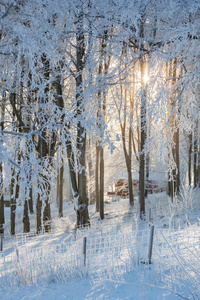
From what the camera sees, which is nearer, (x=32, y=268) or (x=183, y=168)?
(x=32, y=268)

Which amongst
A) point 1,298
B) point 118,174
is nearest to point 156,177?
point 118,174

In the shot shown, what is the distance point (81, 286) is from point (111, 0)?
5.52 metres

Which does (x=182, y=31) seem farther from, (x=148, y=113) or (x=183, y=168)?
(x=183, y=168)

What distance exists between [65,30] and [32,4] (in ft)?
3.58

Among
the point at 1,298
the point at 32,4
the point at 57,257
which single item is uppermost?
the point at 32,4

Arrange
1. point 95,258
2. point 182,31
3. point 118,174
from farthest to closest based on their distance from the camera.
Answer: point 118,174, point 95,258, point 182,31

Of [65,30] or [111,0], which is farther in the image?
[65,30]

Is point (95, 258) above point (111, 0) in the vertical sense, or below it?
below

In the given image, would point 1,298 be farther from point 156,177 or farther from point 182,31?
point 156,177

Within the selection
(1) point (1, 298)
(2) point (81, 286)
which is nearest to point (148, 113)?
(2) point (81, 286)

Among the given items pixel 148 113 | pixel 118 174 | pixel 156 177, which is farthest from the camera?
pixel 156 177

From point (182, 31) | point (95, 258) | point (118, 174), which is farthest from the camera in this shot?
point (118, 174)

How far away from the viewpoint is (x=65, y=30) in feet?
21.0

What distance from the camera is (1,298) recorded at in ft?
16.3
